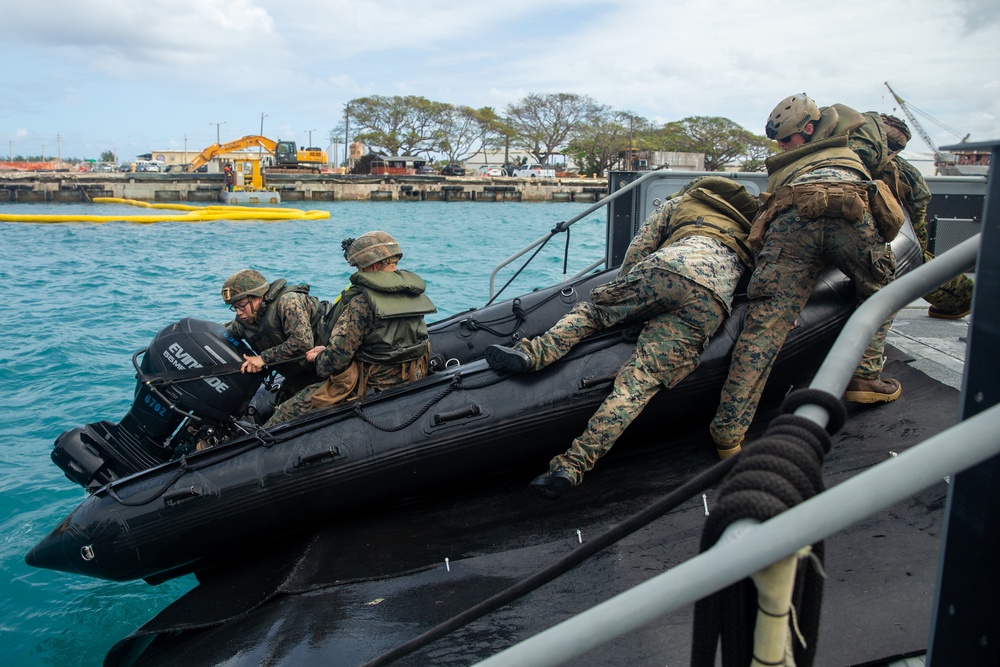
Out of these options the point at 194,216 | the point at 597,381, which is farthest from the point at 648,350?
the point at 194,216

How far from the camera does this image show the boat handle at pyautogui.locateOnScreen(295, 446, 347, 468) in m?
3.96

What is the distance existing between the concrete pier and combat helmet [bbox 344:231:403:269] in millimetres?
30414

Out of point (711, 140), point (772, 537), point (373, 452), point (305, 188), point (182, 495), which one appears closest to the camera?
point (772, 537)

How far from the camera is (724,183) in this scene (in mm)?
4336

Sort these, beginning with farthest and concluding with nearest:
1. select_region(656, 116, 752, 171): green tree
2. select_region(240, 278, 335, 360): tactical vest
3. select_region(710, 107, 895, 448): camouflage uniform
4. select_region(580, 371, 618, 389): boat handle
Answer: select_region(656, 116, 752, 171): green tree < select_region(240, 278, 335, 360): tactical vest < select_region(580, 371, 618, 389): boat handle < select_region(710, 107, 895, 448): camouflage uniform

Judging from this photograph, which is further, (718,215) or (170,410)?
(170,410)

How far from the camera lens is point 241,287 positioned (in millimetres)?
4945

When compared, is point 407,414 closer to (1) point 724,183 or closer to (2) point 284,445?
(2) point 284,445

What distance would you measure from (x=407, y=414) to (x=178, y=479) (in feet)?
4.48

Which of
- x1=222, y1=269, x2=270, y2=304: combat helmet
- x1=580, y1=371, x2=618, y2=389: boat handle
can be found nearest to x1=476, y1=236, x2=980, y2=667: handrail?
x1=580, y1=371, x2=618, y2=389: boat handle

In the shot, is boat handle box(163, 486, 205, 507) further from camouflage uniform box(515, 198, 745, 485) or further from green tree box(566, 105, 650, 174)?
green tree box(566, 105, 650, 174)

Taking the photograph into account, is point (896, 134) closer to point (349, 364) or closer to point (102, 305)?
point (349, 364)

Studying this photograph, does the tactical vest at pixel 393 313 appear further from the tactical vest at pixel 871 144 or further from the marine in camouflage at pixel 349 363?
the tactical vest at pixel 871 144

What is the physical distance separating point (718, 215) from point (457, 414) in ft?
6.13
